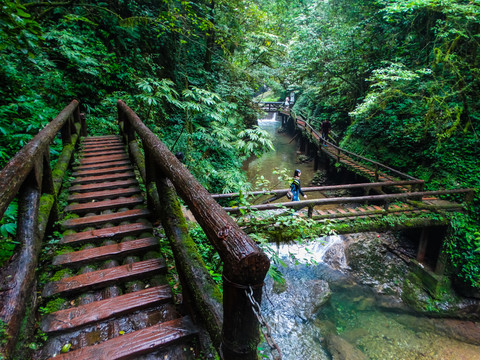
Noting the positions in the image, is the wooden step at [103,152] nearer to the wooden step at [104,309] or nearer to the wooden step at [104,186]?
the wooden step at [104,186]

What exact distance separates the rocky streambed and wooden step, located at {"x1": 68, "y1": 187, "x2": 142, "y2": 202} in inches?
134

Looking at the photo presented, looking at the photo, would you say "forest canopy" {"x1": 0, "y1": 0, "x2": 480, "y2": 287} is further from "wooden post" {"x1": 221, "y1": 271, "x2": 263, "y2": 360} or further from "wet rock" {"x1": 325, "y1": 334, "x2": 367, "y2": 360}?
"wooden post" {"x1": 221, "y1": 271, "x2": 263, "y2": 360}

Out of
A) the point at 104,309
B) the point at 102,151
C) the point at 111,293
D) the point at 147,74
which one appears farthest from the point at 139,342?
the point at 147,74

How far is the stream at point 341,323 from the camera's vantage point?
6.02 m

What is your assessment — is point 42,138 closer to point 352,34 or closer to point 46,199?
point 46,199

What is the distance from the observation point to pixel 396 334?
6.56 m

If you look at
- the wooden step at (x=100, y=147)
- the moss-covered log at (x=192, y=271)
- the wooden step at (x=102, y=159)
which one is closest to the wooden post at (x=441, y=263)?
the moss-covered log at (x=192, y=271)

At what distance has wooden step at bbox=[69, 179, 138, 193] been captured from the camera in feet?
11.8

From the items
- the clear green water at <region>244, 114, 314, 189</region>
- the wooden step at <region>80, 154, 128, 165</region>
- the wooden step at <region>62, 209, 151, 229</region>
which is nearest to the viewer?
the wooden step at <region>62, 209, 151, 229</region>

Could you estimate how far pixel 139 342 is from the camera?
1.53 m

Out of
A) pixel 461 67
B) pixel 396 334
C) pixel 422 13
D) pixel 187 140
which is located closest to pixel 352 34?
pixel 422 13

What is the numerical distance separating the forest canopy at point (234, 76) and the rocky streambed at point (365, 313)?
58.8 inches

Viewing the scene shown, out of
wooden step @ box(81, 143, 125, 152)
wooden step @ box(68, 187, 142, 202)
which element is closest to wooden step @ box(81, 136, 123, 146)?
wooden step @ box(81, 143, 125, 152)

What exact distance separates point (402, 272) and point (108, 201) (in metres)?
9.44
